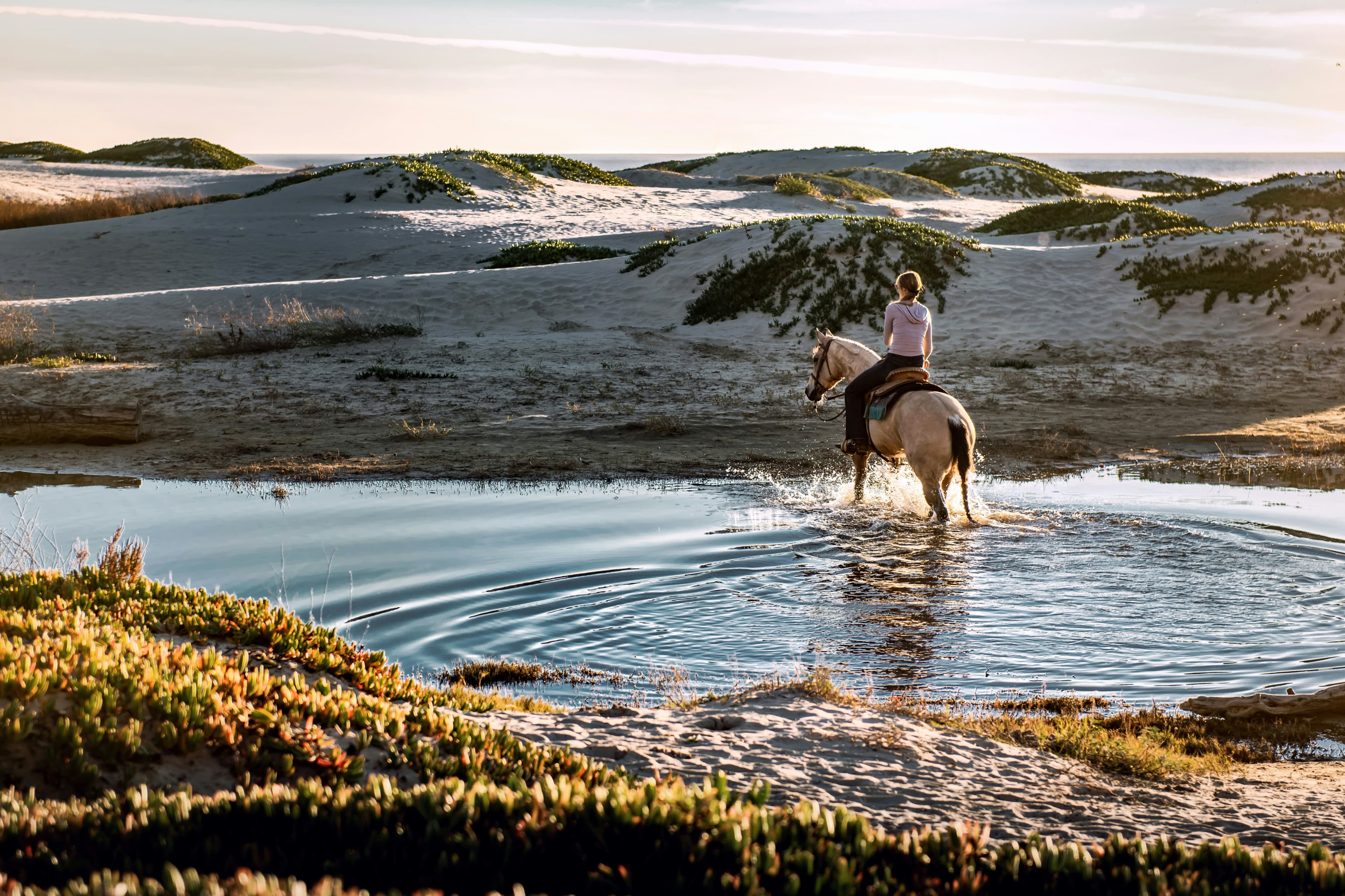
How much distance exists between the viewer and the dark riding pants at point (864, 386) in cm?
1201

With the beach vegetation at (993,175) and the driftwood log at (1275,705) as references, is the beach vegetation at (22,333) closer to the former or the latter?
the driftwood log at (1275,705)

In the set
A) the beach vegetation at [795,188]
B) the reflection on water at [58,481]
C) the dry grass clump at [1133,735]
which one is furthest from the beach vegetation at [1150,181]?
the dry grass clump at [1133,735]

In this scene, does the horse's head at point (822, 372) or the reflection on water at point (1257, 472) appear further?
the reflection on water at point (1257, 472)

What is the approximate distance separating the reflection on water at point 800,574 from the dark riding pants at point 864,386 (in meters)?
0.96

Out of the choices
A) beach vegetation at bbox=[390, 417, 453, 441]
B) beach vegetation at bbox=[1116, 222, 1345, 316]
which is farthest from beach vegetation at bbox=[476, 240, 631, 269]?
beach vegetation at bbox=[390, 417, 453, 441]

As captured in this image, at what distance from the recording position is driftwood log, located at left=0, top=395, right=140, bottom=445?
1620 centimetres

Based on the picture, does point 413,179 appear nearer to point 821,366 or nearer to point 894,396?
point 821,366

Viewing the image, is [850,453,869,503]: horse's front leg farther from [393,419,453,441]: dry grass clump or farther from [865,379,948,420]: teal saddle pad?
[393,419,453,441]: dry grass clump

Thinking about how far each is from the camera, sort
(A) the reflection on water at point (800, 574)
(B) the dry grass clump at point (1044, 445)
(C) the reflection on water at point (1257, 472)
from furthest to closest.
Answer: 1. (B) the dry grass clump at point (1044, 445)
2. (C) the reflection on water at point (1257, 472)
3. (A) the reflection on water at point (800, 574)

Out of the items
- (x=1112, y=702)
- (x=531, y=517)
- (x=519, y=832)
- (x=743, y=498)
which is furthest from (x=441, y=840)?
(x=743, y=498)

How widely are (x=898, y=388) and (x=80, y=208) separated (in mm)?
44276

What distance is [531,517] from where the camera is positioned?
1214 cm

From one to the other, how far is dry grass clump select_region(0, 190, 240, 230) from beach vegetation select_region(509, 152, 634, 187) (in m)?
17.3

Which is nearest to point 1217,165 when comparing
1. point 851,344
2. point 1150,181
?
point 1150,181
